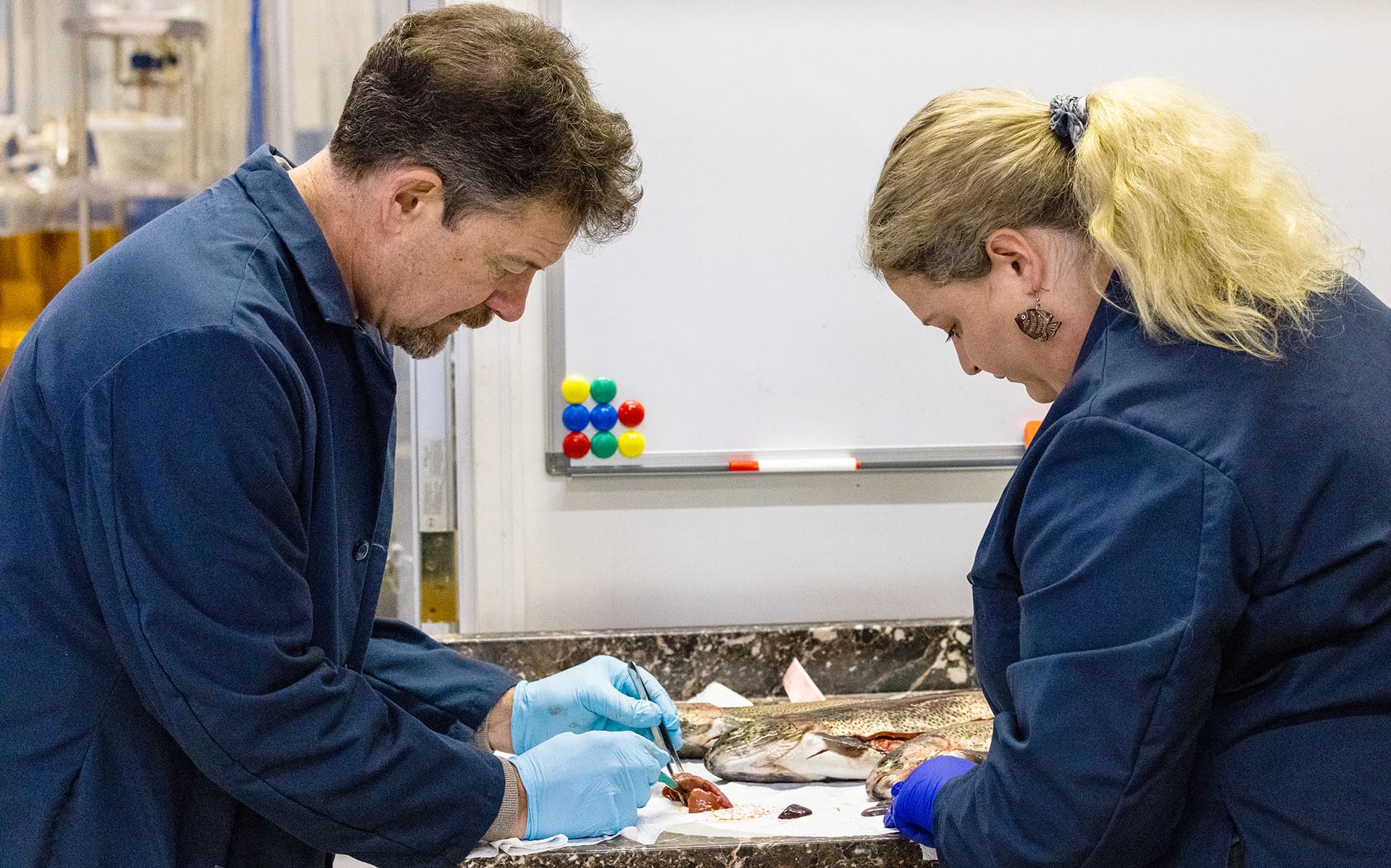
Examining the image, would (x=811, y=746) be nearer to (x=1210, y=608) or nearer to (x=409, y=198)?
(x=1210, y=608)

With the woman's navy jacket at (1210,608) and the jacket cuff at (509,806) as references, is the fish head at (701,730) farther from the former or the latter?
the woman's navy jacket at (1210,608)

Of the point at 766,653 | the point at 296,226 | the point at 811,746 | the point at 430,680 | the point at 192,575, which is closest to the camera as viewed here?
the point at 192,575

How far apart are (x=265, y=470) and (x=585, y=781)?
30.0 inches

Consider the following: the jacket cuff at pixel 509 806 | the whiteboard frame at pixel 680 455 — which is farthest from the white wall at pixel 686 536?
the jacket cuff at pixel 509 806

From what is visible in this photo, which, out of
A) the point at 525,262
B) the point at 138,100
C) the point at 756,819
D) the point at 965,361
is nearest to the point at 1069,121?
the point at 965,361

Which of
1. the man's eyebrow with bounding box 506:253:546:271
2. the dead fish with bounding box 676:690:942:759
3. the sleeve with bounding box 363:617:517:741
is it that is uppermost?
the man's eyebrow with bounding box 506:253:546:271

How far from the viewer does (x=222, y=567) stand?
114 centimetres

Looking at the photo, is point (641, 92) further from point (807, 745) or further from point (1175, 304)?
point (1175, 304)

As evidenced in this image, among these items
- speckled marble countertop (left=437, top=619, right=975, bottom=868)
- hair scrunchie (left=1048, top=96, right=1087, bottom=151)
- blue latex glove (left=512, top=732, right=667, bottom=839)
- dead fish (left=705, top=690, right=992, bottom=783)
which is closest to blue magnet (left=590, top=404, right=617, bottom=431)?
speckled marble countertop (left=437, top=619, right=975, bottom=868)

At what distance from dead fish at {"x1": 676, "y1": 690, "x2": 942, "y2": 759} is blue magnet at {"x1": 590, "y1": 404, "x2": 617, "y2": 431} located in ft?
2.12

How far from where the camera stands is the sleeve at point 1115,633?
1.15 metres

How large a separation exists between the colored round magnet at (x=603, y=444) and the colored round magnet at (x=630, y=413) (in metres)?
0.05

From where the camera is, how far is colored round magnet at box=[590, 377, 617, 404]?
2615 millimetres

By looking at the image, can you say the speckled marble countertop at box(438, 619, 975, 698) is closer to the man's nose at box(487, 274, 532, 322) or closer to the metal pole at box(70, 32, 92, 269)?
the man's nose at box(487, 274, 532, 322)
